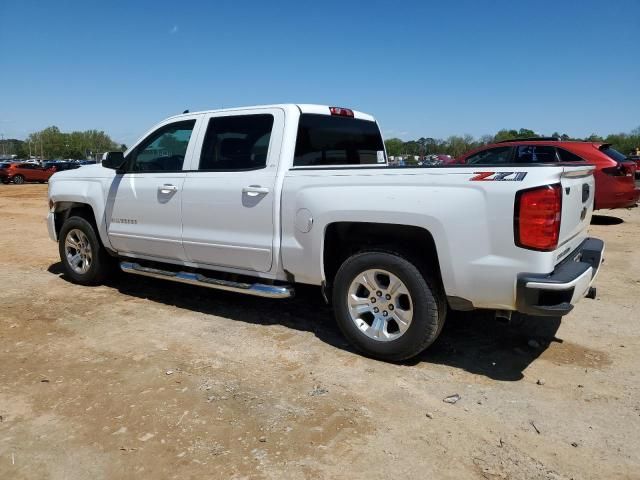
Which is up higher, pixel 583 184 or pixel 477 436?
pixel 583 184

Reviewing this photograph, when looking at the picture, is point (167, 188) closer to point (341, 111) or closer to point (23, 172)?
point (341, 111)

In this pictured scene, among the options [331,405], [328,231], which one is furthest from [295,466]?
[328,231]

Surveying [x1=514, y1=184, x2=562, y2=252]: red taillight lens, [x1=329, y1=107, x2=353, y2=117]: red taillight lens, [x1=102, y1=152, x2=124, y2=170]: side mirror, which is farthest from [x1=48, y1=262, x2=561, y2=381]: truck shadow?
[x1=329, y1=107, x2=353, y2=117]: red taillight lens

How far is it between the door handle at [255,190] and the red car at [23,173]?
33746 millimetres

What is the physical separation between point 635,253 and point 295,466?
292 inches

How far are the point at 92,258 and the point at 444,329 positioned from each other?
4.10 m

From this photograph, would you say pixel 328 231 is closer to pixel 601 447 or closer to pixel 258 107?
pixel 258 107

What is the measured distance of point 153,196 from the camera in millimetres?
5434

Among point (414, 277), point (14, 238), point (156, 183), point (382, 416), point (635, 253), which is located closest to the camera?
point (382, 416)

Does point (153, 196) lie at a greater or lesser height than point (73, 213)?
greater

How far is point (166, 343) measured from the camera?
457cm

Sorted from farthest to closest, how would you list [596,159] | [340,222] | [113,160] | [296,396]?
[596,159], [113,160], [340,222], [296,396]

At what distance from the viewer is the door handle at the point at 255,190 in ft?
15.0

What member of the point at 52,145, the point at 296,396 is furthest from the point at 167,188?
the point at 52,145
